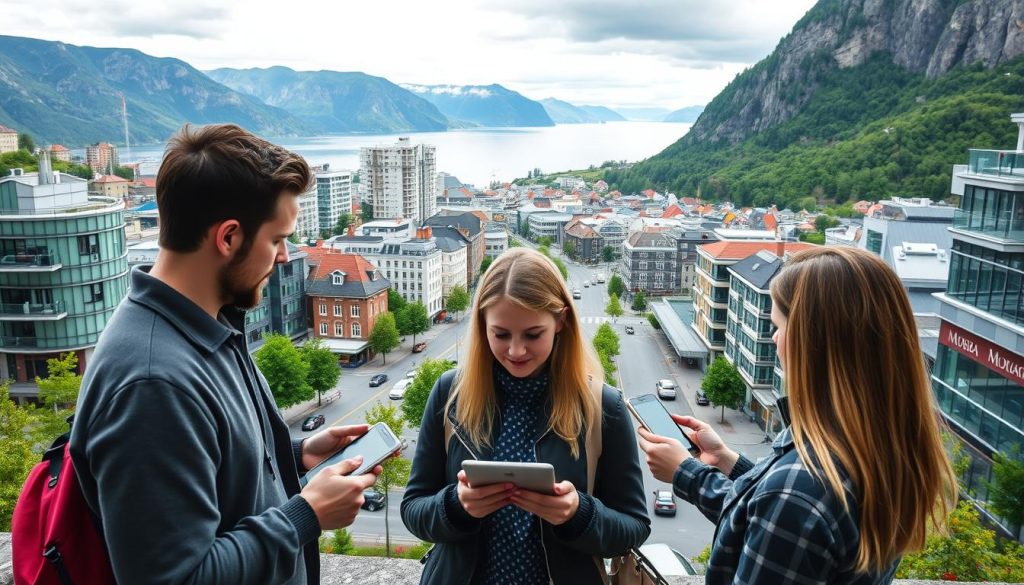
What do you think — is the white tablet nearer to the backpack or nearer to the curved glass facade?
the backpack

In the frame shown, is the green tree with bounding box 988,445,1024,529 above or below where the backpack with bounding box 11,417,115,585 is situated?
below

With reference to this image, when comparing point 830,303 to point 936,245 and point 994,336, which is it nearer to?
point 994,336

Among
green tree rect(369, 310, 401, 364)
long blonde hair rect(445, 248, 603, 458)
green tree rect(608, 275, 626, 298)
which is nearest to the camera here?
long blonde hair rect(445, 248, 603, 458)

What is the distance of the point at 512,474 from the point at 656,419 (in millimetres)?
781

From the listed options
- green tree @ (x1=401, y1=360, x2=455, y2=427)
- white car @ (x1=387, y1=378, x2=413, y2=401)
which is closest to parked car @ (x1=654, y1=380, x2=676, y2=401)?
white car @ (x1=387, y1=378, x2=413, y2=401)

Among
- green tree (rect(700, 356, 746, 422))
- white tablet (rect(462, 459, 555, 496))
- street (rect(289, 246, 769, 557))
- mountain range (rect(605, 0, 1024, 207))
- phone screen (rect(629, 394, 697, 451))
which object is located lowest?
street (rect(289, 246, 769, 557))

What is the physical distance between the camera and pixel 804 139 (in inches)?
3814

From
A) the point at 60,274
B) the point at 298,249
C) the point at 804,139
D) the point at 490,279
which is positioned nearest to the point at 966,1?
the point at 804,139

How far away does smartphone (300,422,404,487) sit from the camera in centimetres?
218

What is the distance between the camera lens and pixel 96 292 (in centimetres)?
2217

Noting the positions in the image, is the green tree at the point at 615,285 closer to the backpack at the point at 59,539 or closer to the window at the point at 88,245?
the window at the point at 88,245

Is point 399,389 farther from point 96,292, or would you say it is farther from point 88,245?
point 88,245

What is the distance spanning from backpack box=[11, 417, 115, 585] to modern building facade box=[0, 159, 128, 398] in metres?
22.4

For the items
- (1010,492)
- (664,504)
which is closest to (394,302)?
(664,504)
